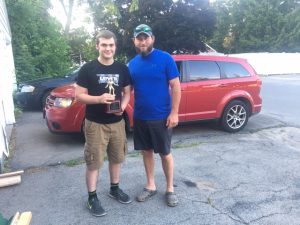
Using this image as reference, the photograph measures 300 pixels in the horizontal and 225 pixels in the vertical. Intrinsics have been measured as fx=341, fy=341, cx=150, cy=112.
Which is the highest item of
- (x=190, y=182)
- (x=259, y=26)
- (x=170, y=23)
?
(x=259, y=26)

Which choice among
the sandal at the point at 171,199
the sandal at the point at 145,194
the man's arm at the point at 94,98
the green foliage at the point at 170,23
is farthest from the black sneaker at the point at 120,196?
the green foliage at the point at 170,23

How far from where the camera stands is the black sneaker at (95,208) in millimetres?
3662

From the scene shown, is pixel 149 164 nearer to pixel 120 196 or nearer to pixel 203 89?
pixel 120 196

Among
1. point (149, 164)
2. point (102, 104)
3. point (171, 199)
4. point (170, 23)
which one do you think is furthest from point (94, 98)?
point (170, 23)

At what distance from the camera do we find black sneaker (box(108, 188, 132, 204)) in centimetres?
395

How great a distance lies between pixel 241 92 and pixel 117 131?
4.20 metres

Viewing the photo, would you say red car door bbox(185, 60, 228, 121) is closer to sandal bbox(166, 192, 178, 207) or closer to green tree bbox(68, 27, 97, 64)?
sandal bbox(166, 192, 178, 207)

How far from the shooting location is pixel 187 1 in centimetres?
2886

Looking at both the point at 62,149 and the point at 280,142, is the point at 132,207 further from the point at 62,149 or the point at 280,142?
the point at 280,142

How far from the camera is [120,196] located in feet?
13.1

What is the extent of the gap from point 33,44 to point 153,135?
12.8 meters

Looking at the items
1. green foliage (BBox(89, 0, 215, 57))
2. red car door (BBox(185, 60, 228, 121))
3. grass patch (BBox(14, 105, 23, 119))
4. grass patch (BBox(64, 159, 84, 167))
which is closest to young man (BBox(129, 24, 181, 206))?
grass patch (BBox(64, 159, 84, 167))

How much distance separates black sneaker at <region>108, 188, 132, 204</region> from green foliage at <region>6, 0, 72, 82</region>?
400 inches

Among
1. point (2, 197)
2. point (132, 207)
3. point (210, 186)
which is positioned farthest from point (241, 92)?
point (2, 197)
